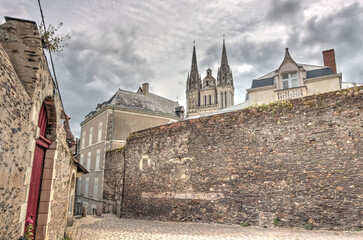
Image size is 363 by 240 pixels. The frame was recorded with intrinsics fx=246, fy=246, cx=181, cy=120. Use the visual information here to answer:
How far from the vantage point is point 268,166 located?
6.38m

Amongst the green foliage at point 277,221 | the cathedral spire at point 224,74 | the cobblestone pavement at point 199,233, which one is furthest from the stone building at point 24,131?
the cathedral spire at point 224,74

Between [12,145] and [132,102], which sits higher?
[132,102]

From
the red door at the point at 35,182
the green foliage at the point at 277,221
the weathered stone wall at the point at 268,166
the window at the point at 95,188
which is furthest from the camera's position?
the window at the point at 95,188

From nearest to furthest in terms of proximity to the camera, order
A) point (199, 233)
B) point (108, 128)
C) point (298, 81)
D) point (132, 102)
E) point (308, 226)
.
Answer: point (308, 226) → point (199, 233) → point (298, 81) → point (108, 128) → point (132, 102)

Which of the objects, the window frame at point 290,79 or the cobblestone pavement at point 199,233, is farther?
the window frame at point 290,79

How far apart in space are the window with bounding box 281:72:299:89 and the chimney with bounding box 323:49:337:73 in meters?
2.65

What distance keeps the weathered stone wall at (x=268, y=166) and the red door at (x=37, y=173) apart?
4.69 m

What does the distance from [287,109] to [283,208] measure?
8.06ft

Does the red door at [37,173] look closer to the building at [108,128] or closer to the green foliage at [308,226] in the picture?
the green foliage at [308,226]

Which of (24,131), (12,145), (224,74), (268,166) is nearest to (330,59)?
(268,166)

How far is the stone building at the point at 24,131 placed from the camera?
2564mm

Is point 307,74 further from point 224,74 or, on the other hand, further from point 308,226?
point 224,74

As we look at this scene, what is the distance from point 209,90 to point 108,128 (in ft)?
158

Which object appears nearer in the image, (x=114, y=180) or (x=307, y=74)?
(x=307, y=74)
